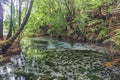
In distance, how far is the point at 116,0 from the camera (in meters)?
24.5

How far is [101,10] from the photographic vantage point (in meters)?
25.3

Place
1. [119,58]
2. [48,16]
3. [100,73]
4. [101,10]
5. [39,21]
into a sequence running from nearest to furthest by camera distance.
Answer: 1. [100,73]
2. [119,58]
3. [101,10]
4. [48,16]
5. [39,21]

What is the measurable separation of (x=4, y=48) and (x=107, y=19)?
40.2ft

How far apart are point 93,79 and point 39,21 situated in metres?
28.2

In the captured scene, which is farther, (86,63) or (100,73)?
(86,63)

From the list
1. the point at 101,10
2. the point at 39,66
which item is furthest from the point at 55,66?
the point at 101,10

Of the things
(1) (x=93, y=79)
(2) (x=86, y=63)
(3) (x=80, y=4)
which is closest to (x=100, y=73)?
(1) (x=93, y=79)

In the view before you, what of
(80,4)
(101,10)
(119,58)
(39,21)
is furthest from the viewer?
(39,21)

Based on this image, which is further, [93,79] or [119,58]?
[119,58]

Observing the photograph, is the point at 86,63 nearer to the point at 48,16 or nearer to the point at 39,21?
the point at 48,16

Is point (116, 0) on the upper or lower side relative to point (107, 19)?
upper

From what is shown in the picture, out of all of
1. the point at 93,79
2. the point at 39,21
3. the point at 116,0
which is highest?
the point at 116,0

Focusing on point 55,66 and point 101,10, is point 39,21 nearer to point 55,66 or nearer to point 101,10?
point 101,10

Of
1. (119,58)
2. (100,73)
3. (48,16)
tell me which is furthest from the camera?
(48,16)
